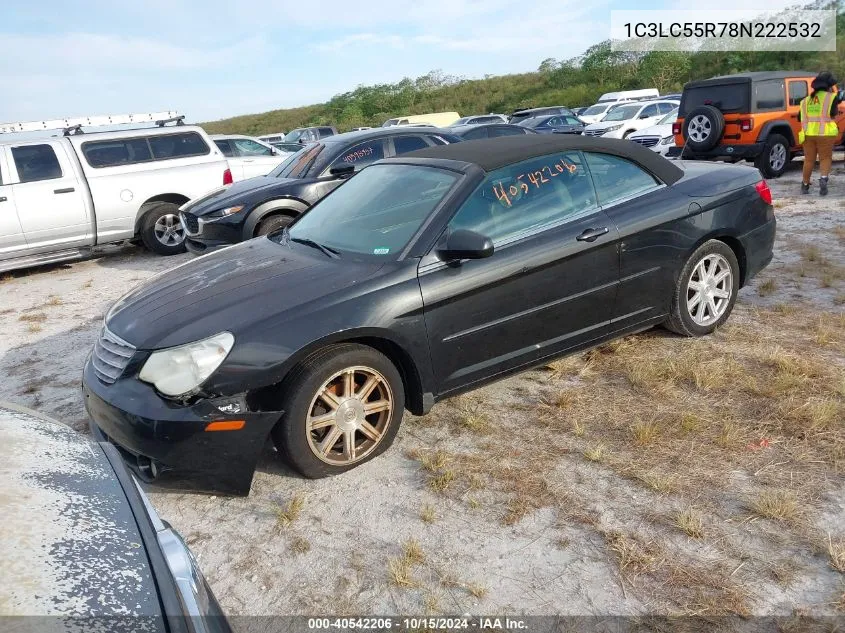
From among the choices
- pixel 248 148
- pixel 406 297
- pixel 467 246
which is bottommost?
pixel 406 297

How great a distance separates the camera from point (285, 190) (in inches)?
293

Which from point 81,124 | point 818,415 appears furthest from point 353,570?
point 81,124

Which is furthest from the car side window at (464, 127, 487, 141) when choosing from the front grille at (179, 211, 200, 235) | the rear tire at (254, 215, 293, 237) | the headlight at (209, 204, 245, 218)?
the front grille at (179, 211, 200, 235)

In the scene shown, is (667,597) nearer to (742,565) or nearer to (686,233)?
(742,565)

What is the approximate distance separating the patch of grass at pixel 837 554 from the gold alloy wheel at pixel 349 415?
6.48ft

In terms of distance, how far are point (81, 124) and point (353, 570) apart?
32.1 ft

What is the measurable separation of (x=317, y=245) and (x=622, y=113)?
18.3m

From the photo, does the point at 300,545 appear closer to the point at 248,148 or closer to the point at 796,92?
the point at 796,92

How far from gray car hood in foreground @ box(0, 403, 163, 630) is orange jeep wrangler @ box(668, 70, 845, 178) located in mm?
11772

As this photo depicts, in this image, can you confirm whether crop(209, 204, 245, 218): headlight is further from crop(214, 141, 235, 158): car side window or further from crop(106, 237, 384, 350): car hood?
crop(214, 141, 235, 158): car side window

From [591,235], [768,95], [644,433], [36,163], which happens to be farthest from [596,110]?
[644,433]

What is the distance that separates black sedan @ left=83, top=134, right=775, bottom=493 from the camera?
3.01 metres

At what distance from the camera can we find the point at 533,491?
310cm

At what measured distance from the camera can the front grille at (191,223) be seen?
25.1 feet
